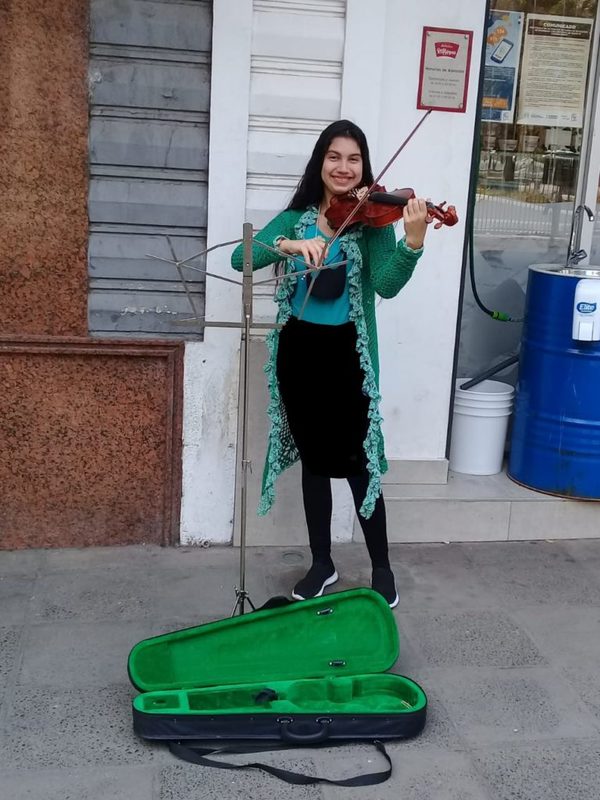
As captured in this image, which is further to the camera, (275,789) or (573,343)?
(573,343)

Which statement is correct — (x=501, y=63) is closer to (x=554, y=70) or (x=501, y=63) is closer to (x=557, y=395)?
(x=554, y=70)


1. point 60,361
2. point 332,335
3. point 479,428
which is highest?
point 332,335

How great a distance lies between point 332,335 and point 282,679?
1.15 metres

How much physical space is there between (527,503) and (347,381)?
136 centimetres

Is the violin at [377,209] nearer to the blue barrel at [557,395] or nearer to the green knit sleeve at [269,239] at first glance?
the green knit sleeve at [269,239]

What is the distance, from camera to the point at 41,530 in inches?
156

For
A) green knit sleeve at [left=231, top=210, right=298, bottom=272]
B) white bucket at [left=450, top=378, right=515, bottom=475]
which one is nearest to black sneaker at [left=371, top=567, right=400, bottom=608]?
white bucket at [left=450, top=378, right=515, bottom=475]

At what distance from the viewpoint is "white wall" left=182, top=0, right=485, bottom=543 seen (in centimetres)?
376

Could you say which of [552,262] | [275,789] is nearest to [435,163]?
[552,262]

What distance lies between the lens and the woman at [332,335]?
10.7 feet

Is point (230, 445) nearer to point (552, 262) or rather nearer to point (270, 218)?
point (270, 218)

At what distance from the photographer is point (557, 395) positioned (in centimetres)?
424

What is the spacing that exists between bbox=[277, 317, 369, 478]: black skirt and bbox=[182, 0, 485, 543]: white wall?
1.97 feet

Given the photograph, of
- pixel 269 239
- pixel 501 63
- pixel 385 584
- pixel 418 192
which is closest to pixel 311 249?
pixel 269 239
